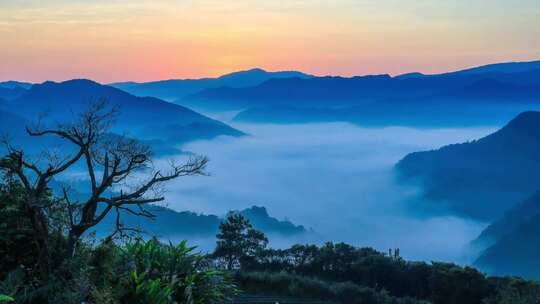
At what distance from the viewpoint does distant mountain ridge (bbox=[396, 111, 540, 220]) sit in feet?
529

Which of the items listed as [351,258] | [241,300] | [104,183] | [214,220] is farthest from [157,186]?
[214,220]

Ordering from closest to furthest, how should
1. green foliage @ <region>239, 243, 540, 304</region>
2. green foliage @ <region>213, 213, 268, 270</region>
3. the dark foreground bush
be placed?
the dark foreground bush, green foliage @ <region>239, 243, 540, 304</region>, green foliage @ <region>213, 213, 268, 270</region>

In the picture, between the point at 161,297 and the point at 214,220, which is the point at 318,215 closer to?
the point at 214,220

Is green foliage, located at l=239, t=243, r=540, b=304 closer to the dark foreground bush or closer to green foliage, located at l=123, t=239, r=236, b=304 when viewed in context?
the dark foreground bush

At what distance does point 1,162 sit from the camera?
12.3 metres

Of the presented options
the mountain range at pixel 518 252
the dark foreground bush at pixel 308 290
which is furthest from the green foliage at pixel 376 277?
the mountain range at pixel 518 252

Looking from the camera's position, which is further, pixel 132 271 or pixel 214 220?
pixel 214 220

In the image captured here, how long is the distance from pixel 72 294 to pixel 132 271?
145 cm

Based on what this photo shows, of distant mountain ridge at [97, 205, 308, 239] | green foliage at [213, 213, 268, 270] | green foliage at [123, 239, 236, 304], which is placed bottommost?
green foliage at [123, 239, 236, 304]

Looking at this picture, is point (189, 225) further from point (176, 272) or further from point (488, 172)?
point (176, 272)

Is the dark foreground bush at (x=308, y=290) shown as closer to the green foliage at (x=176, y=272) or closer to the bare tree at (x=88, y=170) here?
the bare tree at (x=88, y=170)

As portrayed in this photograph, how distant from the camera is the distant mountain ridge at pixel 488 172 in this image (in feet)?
529

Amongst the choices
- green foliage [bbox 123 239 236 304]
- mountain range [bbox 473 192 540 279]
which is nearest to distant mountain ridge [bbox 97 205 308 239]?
mountain range [bbox 473 192 540 279]

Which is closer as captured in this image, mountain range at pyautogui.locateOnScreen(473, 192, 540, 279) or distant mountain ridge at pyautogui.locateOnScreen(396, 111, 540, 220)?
mountain range at pyautogui.locateOnScreen(473, 192, 540, 279)
